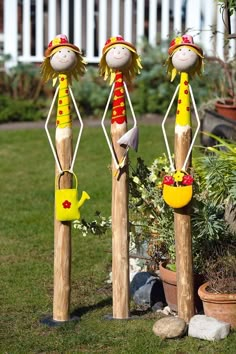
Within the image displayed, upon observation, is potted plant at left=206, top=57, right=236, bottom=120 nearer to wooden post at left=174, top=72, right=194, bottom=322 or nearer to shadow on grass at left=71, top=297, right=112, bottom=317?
shadow on grass at left=71, top=297, right=112, bottom=317

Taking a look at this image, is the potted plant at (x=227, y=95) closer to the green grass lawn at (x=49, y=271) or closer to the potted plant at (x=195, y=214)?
the green grass lawn at (x=49, y=271)

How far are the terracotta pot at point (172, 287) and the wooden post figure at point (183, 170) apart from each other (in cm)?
33

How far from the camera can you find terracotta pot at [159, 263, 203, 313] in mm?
→ 5890

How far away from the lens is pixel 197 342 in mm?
5344

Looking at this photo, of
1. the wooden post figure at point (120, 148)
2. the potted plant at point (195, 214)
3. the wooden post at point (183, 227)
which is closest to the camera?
the wooden post at point (183, 227)

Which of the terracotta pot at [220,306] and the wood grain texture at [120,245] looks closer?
the terracotta pot at [220,306]

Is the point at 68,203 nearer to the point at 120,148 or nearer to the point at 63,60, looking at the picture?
the point at 120,148

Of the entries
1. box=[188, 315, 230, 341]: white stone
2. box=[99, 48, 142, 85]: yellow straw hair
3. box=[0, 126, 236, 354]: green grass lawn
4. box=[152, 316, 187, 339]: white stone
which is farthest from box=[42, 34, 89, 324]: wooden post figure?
box=[188, 315, 230, 341]: white stone

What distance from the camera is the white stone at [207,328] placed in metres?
5.35

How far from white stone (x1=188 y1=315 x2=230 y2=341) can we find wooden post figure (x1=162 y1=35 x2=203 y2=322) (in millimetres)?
134

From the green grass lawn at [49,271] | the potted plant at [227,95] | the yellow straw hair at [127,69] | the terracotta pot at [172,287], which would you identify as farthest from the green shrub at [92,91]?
the yellow straw hair at [127,69]

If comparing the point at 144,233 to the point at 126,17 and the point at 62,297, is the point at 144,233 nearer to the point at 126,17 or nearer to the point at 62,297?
the point at 62,297

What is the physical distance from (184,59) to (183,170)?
26.1 inches

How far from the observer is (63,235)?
5.69m
